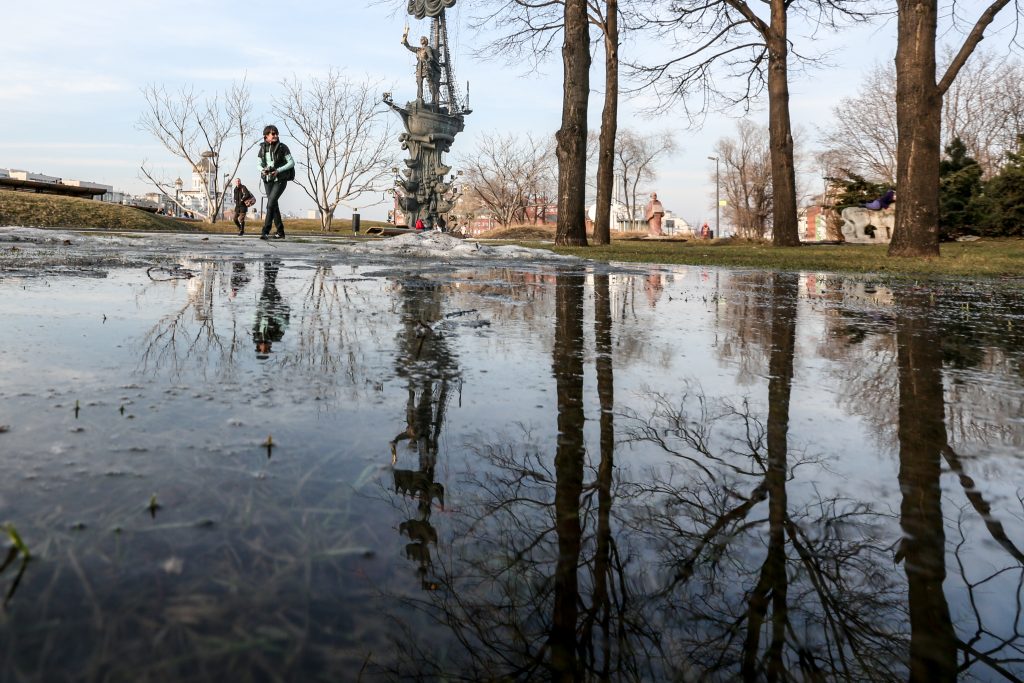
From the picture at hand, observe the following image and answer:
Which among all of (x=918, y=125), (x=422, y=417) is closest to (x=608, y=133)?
(x=918, y=125)

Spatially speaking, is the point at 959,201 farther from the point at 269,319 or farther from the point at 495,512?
the point at 495,512

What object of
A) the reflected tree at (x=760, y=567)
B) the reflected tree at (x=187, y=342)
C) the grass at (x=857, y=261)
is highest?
the grass at (x=857, y=261)

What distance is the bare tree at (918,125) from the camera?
1144 centimetres

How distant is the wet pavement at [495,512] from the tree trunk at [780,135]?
1607 centimetres

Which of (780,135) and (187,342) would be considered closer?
(187,342)

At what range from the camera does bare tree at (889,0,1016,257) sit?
37.5ft

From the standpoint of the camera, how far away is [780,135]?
18.6m

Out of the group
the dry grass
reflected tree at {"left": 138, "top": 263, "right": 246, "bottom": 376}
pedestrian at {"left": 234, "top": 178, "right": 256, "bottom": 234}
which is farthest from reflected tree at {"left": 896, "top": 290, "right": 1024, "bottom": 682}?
the dry grass

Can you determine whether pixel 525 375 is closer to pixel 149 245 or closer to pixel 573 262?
pixel 573 262

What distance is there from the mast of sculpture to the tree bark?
1666 centimetres

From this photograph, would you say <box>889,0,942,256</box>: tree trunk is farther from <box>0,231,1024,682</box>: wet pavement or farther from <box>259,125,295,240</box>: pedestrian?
<box>259,125,295,240</box>: pedestrian

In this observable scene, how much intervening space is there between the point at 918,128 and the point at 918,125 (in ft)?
0.18

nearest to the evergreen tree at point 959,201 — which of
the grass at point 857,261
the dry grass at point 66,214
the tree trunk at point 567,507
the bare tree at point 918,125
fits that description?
the grass at point 857,261

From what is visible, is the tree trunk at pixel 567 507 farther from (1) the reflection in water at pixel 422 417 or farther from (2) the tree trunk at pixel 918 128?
(2) the tree trunk at pixel 918 128
